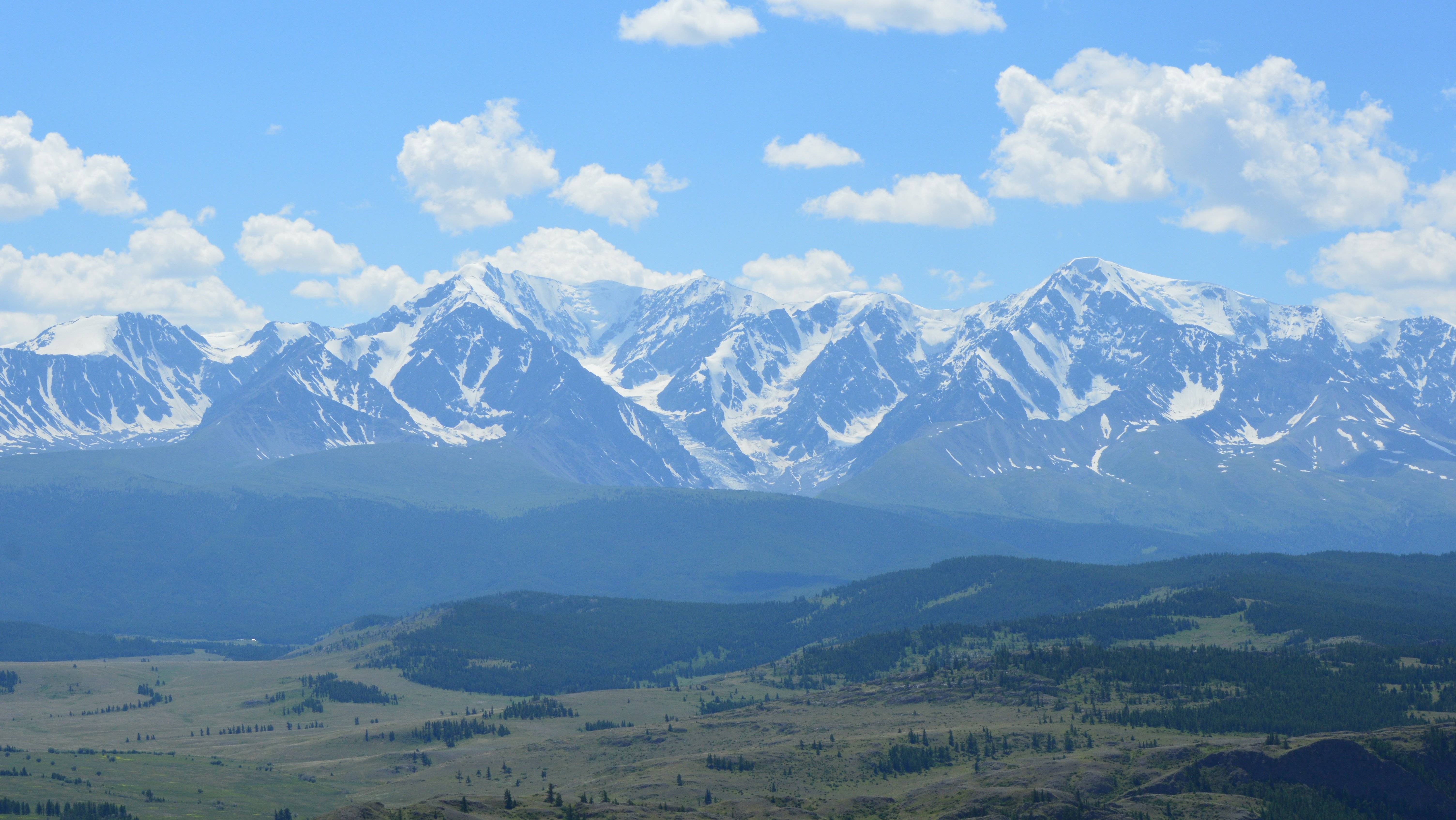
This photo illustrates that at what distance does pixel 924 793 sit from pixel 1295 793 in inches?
1676

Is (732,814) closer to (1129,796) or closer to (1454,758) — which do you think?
(1129,796)

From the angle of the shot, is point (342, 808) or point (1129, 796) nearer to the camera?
point (342, 808)

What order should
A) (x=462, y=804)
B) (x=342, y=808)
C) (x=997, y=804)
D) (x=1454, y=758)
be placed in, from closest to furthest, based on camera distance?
1. (x=342, y=808)
2. (x=462, y=804)
3. (x=997, y=804)
4. (x=1454, y=758)

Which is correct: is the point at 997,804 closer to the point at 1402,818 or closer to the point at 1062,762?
the point at 1062,762

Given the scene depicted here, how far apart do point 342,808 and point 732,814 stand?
45389mm

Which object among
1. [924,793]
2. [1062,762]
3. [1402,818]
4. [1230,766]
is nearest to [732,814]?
[924,793]

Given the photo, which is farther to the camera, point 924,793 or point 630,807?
point 924,793

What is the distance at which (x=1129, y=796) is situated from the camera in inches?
7003

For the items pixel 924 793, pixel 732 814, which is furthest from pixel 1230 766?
pixel 732 814

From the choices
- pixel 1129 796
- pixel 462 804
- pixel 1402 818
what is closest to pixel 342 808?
pixel 462 804

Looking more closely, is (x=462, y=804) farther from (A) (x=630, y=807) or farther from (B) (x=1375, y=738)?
(B) (x=1375, y=738)

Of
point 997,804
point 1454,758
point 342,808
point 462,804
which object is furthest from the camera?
point 1454,758

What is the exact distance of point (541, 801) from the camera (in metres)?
178

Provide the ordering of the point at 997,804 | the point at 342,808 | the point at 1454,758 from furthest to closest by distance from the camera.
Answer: the point at 1454,758 < the point at 997,804 < the point at 342,808
